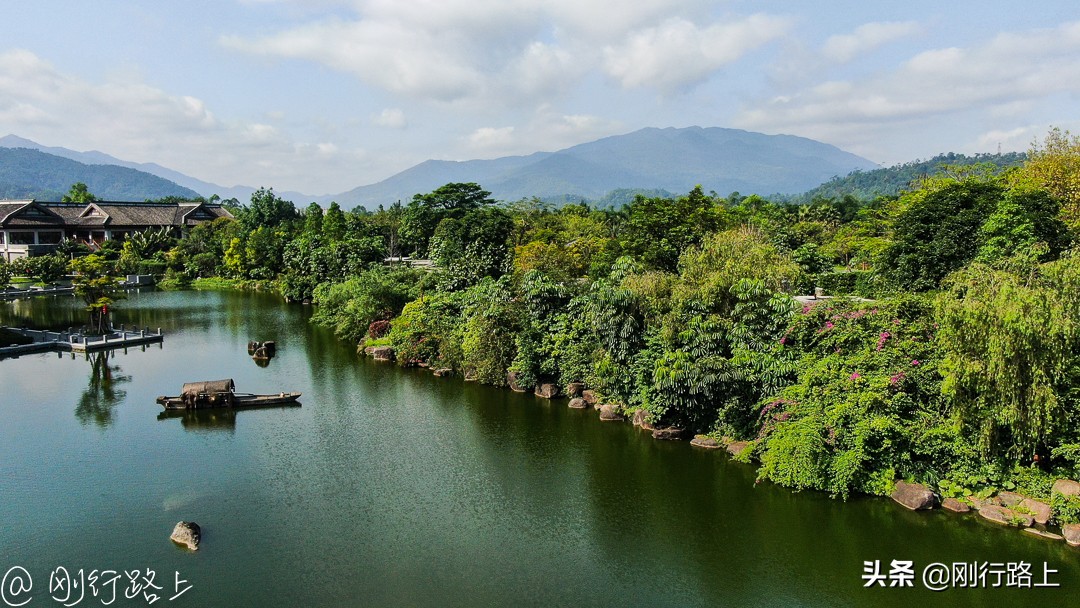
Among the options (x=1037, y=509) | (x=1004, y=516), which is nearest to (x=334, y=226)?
(x=1004, y=516)

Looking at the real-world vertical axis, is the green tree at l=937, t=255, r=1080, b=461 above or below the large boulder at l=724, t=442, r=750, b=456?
above

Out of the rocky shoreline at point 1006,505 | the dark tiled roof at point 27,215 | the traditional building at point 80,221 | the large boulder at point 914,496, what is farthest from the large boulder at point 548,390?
the dark tiled roof at point 27,215

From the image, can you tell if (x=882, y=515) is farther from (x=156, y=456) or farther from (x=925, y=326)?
(x=156, y=456)

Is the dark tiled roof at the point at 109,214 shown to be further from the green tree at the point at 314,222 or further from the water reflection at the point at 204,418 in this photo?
the water reflection at the point at 204,418

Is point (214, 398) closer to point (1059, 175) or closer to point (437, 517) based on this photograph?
point (437, 517)

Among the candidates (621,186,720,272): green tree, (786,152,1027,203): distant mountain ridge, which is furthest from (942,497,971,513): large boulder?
(786,152,1027,203): distant mountain ridge

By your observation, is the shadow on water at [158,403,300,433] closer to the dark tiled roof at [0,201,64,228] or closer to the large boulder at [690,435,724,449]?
the large boulder at [690,435,724,449]
